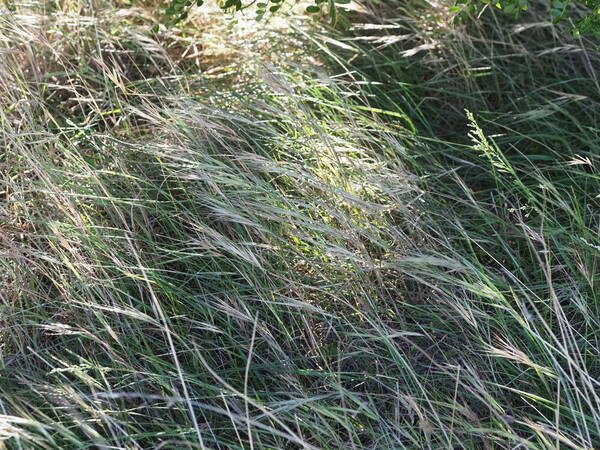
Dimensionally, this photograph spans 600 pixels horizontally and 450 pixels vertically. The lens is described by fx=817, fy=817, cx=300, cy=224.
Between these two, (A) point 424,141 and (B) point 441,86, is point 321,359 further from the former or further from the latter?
(B) point 441,86

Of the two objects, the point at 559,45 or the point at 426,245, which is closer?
the point at 426,245

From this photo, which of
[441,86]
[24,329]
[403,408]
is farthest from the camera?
[441,86]

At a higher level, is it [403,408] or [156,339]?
[156,339]

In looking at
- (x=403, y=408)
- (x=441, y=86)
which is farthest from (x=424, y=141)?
(x=403, y=408)

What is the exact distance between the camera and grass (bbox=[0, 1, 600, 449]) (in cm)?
180

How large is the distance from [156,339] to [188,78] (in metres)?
1.16

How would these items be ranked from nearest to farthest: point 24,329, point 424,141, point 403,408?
point 403,408, point 24,329, point 424,141

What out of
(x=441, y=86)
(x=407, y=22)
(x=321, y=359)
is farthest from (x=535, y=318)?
(x=407, y=22)

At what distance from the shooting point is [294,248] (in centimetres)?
214

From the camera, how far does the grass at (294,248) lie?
180 centimetres

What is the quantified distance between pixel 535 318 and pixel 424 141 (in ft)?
2.93

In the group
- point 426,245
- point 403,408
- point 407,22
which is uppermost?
point 407,22

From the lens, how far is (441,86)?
116 inches

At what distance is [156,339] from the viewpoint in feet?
6.57
